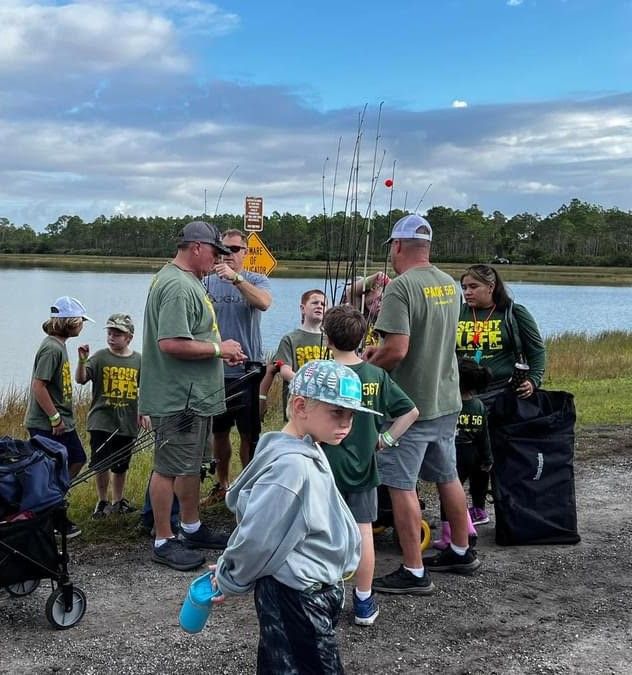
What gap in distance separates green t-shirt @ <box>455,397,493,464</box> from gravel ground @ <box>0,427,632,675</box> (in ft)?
2.18

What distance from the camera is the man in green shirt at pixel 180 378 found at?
170 inches

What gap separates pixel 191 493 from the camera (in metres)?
4.54

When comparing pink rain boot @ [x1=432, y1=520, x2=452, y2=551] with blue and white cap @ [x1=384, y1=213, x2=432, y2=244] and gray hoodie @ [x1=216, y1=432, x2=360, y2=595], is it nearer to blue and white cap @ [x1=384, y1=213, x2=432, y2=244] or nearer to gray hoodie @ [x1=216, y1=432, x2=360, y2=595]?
blue and white cap @ [x1=384, y1=213, x2=432, y2=244]

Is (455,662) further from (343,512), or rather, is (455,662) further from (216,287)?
(216,287)

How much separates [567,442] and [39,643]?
329 cm

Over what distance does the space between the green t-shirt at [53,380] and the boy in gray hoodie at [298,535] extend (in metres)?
2.84

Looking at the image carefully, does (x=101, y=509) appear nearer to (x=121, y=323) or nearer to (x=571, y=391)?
(x=121, y=323)

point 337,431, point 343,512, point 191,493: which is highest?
point 337,431

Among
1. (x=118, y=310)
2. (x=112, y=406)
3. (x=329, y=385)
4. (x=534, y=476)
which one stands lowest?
(x=118, y=310)

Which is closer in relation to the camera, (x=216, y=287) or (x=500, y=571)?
(x=500, y=571)

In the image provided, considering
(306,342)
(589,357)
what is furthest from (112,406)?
(589,357)

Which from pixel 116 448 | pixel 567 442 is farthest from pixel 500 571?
pixel 116 448

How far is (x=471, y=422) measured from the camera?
4.83 metres

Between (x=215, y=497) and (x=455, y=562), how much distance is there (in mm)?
2012
